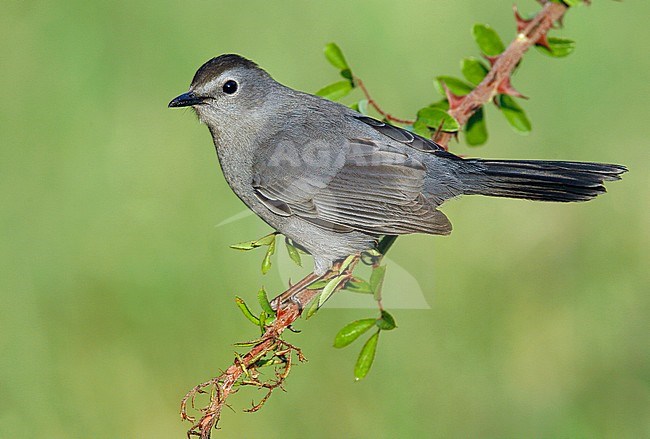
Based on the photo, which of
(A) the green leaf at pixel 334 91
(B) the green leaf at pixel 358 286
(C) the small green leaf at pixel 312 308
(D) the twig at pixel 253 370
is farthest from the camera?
(A) the green leaf at pixel 334 91

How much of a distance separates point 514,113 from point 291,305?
1.51 metres

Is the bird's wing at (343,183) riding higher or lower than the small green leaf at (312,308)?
higher

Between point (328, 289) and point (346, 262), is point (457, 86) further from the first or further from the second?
point (328, 289)

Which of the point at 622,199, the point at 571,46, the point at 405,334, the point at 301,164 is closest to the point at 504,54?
the point at 571,46

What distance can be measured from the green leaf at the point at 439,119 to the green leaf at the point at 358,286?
2.51ft

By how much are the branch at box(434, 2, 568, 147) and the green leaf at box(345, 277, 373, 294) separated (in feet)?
Answer: 2.87

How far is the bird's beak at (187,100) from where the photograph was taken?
438 cm

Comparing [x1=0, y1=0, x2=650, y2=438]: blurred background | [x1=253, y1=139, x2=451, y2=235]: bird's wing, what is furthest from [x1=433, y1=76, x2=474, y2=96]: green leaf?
[x1=0, y1=0, x2=650, y2=438]: blurred background

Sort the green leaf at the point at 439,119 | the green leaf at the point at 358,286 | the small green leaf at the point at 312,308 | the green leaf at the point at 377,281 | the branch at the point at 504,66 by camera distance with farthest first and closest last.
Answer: the branch at the point at 504,66
the green leaf at the point at 439,119
the green leaf at the point at 358,286
the green leaf at the point at 377,281
the small green leaf at the point at 312,308

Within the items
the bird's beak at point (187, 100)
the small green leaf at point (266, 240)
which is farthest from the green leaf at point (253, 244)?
the bird's beak at point (187, 100)

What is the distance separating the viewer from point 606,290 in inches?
215

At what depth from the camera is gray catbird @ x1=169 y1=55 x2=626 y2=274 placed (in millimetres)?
4316

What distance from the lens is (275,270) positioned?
523 cm

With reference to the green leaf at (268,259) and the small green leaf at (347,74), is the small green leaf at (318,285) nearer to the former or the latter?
the green leaf at (268,259)
